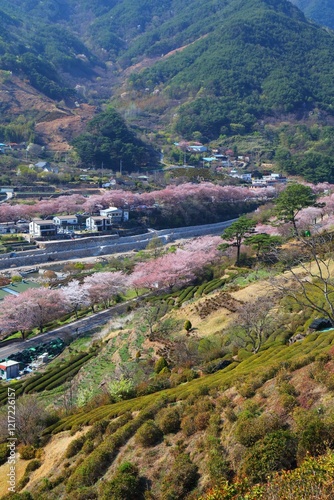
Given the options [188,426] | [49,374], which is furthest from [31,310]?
[188,426]

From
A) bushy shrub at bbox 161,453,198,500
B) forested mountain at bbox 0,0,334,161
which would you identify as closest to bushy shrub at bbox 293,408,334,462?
bushy shrub at bbox 161,453,198,500

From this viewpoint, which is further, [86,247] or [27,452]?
[86,247]

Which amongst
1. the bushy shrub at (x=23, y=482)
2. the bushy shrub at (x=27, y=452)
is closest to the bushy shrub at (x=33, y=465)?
the bushy shrub at (x=23, y=482)

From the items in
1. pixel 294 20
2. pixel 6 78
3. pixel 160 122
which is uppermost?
pixel 294 20

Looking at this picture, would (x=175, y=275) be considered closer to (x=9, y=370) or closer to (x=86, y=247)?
(x=9, y=370)

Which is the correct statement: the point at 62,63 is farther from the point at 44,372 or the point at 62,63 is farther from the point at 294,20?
the point at 44,372

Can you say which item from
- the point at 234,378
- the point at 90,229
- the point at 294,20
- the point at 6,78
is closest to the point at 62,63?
the point at 6,78

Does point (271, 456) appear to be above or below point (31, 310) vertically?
above
